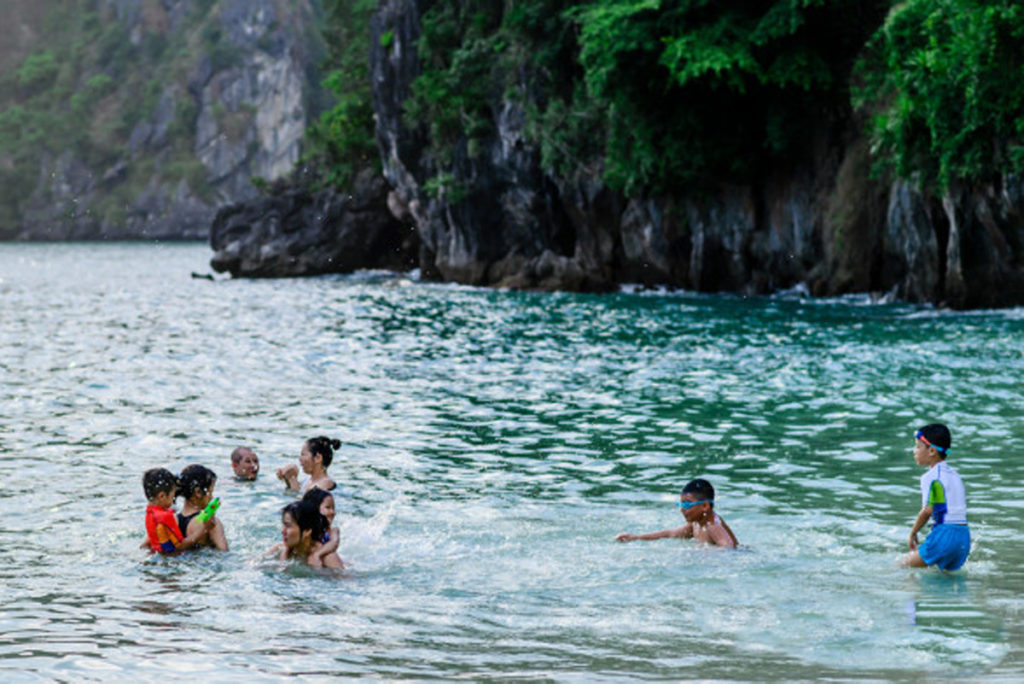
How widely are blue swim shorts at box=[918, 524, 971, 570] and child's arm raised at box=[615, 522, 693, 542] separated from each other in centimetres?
201

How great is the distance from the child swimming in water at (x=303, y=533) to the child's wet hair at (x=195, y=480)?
879 millimetres

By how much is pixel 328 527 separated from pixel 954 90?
21167mm

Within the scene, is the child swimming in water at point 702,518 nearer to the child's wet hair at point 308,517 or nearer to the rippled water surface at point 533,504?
the rippled water surface at point 533,504

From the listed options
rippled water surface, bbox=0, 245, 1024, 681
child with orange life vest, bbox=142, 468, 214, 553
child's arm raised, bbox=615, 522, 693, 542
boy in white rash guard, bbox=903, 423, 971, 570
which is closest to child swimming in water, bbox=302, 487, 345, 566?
rippled water surface, bbox=0, 245, 1024, 681

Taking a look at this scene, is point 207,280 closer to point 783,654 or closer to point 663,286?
point 663,286

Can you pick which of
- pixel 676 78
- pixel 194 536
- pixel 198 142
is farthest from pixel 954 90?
pixel 198 142

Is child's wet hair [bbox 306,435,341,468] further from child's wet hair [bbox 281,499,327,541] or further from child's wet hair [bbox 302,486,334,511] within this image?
child's wet hair [bbox 281,499,327,541]

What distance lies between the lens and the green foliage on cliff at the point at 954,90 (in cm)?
2459

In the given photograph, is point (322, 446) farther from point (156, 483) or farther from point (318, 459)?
point (156, 483)

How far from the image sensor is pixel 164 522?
10422 mm

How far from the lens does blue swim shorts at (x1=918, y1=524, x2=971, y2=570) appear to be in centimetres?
915

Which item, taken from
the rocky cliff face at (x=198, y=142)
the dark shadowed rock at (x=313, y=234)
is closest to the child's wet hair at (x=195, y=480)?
the dark shadowed rock at (x=313, y=234)

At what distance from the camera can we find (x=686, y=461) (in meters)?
13.9

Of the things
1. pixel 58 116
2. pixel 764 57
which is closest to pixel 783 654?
pixel 764 57
